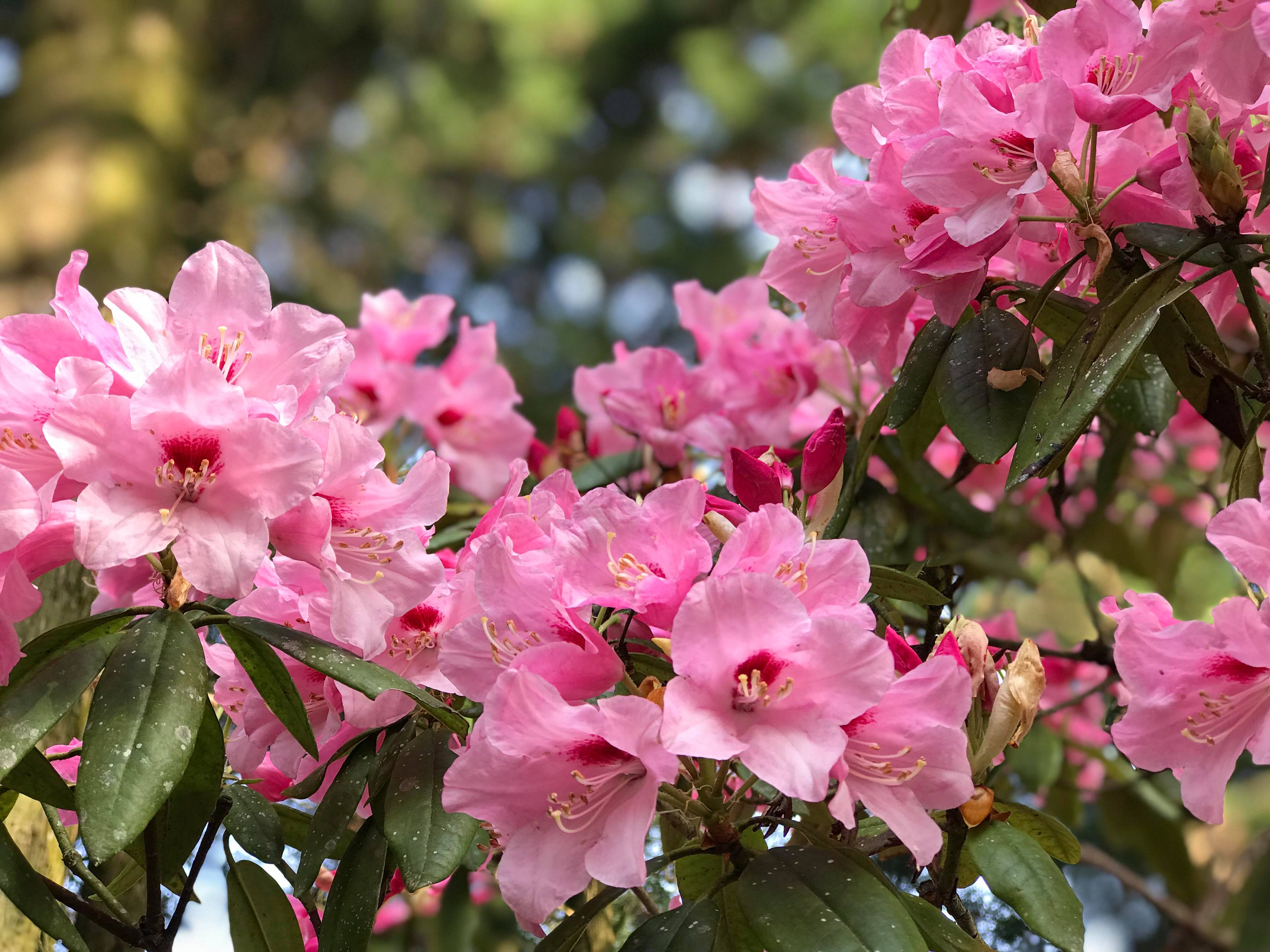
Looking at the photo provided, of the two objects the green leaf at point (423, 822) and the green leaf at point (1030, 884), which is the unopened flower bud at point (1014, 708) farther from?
the green leaf at point (423, 822)

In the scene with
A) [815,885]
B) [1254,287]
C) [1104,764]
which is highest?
[1254,287]

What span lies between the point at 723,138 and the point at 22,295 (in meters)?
4.11

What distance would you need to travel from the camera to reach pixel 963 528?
1223 millimetres

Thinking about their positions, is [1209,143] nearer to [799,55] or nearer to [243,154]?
[243,154]

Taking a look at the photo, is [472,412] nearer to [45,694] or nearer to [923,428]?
[923,428]

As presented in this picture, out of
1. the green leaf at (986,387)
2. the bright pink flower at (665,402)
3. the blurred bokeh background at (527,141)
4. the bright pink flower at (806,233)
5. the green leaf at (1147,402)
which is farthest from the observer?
the blurred bokeh background at (527,141)

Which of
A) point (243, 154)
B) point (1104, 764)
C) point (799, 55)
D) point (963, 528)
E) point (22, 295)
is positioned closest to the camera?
point (963, 528)

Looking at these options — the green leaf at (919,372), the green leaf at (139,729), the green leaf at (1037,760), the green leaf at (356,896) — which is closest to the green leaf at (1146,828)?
the green leaf at (1037,760)

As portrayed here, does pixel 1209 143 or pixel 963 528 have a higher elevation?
pixel 1209 143

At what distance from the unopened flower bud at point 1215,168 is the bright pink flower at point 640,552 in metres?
0.35

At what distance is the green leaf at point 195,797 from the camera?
2.41 feet

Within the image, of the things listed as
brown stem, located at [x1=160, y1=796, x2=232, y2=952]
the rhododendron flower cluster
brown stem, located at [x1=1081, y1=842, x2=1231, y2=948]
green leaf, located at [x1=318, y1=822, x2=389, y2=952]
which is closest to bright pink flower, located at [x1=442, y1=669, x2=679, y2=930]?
the rhododendron flower cluster

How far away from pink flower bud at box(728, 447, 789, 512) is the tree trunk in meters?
0.45

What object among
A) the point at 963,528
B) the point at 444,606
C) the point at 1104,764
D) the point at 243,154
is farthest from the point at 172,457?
the point at 243,154
